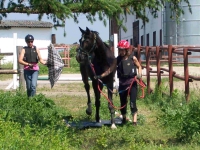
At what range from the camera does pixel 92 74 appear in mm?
10914

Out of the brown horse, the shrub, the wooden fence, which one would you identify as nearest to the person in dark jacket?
the brown horse

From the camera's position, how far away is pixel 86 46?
33.4 ft

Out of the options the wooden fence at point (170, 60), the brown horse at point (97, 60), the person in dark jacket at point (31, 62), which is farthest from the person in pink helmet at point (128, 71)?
the person in dark jacket at point (31, 62)

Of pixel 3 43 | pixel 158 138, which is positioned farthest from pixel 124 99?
pixel 3 43

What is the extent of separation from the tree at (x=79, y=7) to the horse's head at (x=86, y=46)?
1.39m

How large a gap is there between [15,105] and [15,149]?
4.45m

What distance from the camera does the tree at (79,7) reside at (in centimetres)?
807

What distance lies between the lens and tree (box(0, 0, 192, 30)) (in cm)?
807

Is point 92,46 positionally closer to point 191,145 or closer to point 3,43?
point 191,145

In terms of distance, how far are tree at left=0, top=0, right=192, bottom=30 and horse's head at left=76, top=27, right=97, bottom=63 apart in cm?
139

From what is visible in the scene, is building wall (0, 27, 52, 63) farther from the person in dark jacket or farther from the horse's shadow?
the horse's shadow

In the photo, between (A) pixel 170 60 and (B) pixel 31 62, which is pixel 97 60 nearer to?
(B) pixel 31 62

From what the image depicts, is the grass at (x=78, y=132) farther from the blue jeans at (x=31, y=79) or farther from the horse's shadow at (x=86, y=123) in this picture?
the blue jeans at (x=31, y=79)

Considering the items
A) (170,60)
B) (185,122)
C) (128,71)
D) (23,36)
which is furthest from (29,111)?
(23,36)
